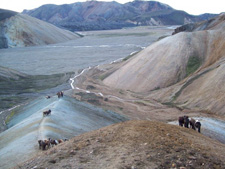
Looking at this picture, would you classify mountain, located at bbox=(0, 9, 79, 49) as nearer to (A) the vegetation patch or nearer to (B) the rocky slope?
(B) the rocky slope

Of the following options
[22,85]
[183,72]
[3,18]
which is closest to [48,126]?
[183,72]

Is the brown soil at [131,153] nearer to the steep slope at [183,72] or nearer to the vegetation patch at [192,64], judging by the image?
the steep slope at [183,72]

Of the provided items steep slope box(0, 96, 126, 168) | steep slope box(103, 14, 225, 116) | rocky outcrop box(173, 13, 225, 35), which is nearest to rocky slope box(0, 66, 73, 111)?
steep slope box(0, 96, 126, 168)

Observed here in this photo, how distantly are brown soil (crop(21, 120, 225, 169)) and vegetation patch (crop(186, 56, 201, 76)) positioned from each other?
2363cm

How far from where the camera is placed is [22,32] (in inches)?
3684

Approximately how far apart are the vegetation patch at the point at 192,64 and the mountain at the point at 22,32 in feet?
210

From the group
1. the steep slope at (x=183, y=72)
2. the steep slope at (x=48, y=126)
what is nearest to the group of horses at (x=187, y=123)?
the steep slope at (x=48, y=126)

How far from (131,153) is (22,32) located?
8861 centimetres

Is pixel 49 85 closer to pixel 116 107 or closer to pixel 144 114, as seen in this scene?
pixel 116 107

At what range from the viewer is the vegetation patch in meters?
35.2

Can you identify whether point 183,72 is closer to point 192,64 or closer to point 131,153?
point 192,64

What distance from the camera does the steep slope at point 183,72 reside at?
29.4 metres

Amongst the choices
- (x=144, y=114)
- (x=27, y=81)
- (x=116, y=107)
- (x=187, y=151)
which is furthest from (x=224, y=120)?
(x=27, y=81)

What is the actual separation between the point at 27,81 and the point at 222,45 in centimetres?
2555
